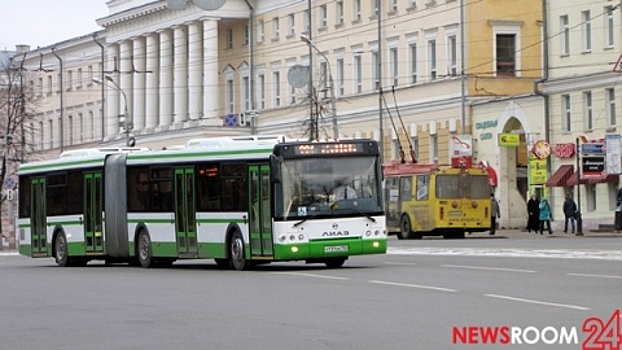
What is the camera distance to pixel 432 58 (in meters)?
85.6

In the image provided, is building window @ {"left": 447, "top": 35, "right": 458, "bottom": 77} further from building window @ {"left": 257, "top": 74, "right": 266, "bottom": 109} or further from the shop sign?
building window @ {"left": 257, "top": 74, "right": 266, "bottom": 109}

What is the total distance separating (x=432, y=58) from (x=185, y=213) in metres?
49.7

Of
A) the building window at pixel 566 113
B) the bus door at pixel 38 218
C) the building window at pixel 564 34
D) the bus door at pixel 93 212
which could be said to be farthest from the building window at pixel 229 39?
the bus door at pixel 93 212

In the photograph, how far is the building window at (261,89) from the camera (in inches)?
4156

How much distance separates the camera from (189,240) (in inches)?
1455

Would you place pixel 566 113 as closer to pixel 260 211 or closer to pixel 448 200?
pixel 448 200

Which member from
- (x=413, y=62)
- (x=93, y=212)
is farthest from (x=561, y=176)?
(x=93, y=212)

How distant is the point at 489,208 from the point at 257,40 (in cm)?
4319

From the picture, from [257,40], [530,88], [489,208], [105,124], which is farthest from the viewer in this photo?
[105,124]

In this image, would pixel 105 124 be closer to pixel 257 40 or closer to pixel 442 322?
pixel 257 40

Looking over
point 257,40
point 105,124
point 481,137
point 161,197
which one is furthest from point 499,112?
point 105,124

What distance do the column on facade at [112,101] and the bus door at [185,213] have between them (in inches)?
3399

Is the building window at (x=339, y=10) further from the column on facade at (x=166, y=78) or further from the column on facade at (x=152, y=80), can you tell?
the column on facade at (x=152, y=80)

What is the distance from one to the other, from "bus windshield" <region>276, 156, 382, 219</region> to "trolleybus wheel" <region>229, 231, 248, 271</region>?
1539mm
